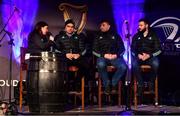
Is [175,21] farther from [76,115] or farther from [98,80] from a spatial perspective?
[76,115]

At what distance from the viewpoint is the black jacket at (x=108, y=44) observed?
8500 millimetres

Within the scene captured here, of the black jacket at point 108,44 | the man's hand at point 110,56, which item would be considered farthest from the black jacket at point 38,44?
the man's hand at point 110,56

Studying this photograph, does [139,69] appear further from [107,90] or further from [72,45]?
[72,45]

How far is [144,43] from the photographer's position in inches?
335

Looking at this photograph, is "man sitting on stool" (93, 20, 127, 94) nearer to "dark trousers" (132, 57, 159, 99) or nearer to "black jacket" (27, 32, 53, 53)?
"dark trousers" (132, 57, 159, 99)

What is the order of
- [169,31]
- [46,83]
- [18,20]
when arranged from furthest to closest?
[18,20]
[169,31]
[46,83]

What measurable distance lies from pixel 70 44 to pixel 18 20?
158cm

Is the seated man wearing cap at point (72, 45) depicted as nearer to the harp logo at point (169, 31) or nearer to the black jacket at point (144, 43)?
the black jacket at point (144, 43)

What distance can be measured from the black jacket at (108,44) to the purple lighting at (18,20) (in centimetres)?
173

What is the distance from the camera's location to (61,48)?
866 centimetres

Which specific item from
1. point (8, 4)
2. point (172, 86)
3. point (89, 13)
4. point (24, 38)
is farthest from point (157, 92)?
point (8, 4)

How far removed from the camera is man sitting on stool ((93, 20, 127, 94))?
8320 millimetres

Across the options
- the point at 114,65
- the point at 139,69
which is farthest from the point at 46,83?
the point at 139,69

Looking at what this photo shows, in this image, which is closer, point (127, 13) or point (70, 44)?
point (70, 44)
